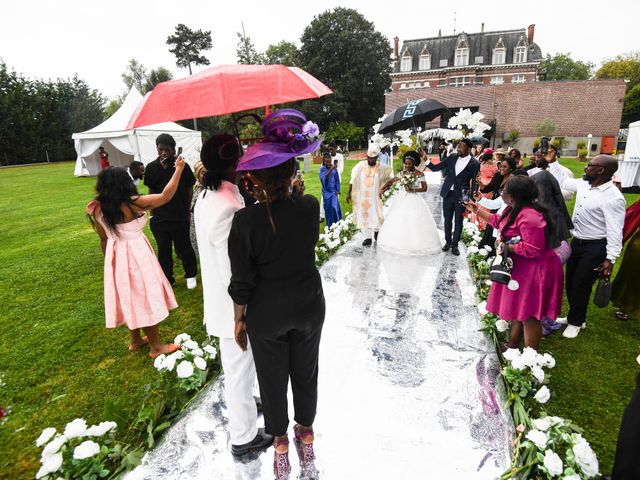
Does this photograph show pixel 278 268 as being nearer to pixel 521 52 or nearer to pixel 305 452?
pixel 305 452

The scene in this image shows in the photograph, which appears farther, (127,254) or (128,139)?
(128,139)

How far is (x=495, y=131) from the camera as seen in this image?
33906 mm

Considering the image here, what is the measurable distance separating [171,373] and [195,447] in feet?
3.49

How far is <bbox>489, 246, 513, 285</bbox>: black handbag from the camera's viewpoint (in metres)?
2.99

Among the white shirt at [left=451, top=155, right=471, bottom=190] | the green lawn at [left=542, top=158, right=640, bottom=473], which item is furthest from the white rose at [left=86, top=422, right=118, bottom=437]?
the white shirt at [left=451, top=155, right=471, bottom=190]

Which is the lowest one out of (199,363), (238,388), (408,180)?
(199,363)

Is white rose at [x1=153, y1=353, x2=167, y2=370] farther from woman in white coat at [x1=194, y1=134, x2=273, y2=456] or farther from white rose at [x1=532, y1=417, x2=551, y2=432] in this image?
white rose at [x1=532, y1=417, x2=551, y2=432]

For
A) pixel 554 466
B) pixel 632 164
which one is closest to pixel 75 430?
pixel 554 466

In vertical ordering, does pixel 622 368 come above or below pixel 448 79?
below

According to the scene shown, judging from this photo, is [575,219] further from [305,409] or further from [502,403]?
[305,409]

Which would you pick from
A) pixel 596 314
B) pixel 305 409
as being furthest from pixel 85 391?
pixel 596 314

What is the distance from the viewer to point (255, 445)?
2.46 m

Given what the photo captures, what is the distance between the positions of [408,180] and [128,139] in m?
17.1

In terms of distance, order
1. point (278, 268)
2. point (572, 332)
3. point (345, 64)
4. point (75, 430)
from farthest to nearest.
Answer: point (345, 64), point (572, 332), point (75, 430), point (278, 268)
